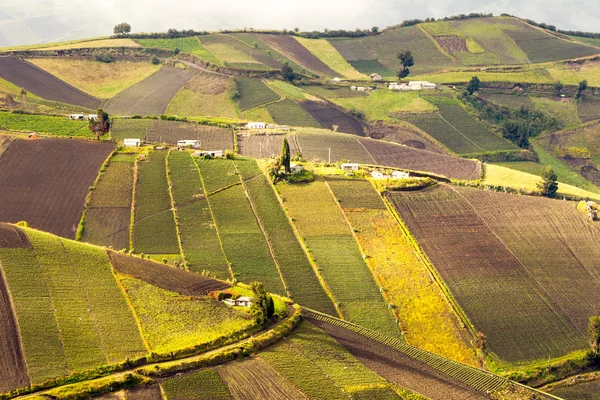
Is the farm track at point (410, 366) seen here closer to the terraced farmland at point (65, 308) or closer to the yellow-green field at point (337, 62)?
the terraced farmland at point (65, 308)

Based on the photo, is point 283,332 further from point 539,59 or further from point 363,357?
point 539,59

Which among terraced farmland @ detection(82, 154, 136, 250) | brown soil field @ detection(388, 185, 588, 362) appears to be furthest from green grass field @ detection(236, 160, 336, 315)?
terraced farmland @ detection(82, 154, 136, 250)

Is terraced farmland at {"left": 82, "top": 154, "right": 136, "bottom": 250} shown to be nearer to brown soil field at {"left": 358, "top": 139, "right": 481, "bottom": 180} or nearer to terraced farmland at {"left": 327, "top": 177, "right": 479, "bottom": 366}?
terraced farmland at {"left": 327, "top": 177, "right": 479, "bottom": 366}

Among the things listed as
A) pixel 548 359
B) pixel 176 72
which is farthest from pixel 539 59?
pixel 548 359

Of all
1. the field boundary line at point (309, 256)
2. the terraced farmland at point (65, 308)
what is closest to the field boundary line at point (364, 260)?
the field boundary line at point (309, 256)

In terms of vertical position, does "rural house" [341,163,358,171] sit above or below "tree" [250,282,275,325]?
above

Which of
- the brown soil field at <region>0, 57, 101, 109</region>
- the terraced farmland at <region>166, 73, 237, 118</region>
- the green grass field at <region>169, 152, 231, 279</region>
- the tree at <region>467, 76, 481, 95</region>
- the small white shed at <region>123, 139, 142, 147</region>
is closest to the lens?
the green grass field at <region>169, 152, 231, 279</region>

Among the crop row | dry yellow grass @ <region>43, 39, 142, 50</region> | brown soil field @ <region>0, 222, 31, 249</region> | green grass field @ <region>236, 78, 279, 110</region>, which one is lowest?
the crop row
